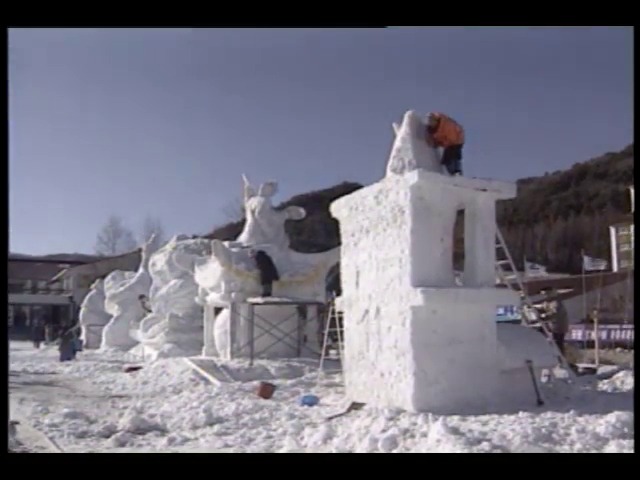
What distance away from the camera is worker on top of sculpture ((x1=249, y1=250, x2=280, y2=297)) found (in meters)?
17.1

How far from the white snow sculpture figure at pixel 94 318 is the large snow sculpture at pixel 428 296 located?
20.7 m

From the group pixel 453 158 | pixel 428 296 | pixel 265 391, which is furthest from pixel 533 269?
pixel 428 296

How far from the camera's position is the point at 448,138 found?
10.2 m

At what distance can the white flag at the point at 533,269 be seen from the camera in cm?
2610

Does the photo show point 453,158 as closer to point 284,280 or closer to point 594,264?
point 284,280

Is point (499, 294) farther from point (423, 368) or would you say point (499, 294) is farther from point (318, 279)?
point (318, 279)

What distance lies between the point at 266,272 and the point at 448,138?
26.0 feet

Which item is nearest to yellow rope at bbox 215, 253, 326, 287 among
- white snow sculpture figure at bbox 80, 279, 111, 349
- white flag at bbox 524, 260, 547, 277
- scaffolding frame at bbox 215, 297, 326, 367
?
scaffolding frame at bbox 215, 297, 326, 367

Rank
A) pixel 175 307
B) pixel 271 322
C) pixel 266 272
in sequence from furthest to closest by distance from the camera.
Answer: pixel 175 307 → pixel 266 272 → pixel 271 322

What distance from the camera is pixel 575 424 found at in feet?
26.3

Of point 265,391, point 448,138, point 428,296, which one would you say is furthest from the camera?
point 265,391
